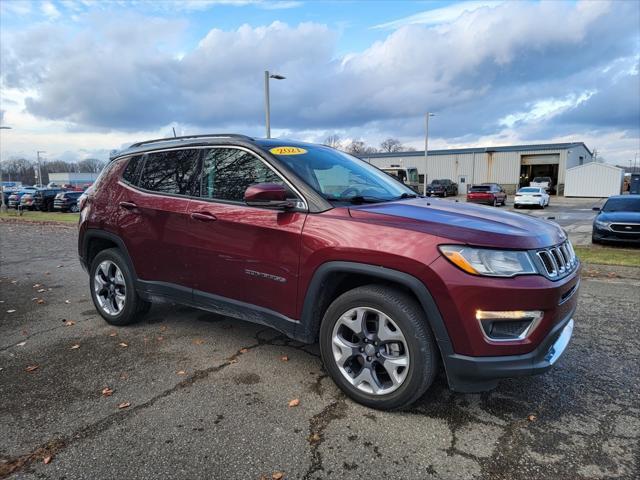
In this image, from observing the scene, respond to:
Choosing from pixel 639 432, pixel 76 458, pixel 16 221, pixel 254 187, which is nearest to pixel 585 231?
pixel 639 432

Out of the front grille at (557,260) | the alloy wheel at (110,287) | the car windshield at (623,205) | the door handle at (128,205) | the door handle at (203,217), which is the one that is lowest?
the alloy wheel at (110,287)

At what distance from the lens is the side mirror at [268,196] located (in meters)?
3.02

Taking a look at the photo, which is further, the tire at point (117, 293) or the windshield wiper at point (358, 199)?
the tire at point (117, 293)

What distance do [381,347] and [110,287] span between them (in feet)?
10.3

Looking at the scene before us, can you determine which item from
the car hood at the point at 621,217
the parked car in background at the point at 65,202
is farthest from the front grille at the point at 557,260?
the parked car in background at the point at 65,202

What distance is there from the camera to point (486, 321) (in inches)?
99.7

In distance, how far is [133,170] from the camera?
175 inches

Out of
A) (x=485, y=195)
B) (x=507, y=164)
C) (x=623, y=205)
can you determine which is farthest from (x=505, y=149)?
(x=623, y=205)

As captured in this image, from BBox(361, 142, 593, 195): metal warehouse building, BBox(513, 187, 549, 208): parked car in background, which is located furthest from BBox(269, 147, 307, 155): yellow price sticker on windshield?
BBox(361, 142, 593, 195): metal warehouse building

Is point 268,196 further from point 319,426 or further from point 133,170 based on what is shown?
point 133,170

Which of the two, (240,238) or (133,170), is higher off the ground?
(133,170)

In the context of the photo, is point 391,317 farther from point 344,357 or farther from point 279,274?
point 279,274

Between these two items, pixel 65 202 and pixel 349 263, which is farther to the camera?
pixel 65 202

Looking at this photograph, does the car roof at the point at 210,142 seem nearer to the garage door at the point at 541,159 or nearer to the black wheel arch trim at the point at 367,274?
the black wheel arch trim at the point at 367,274
